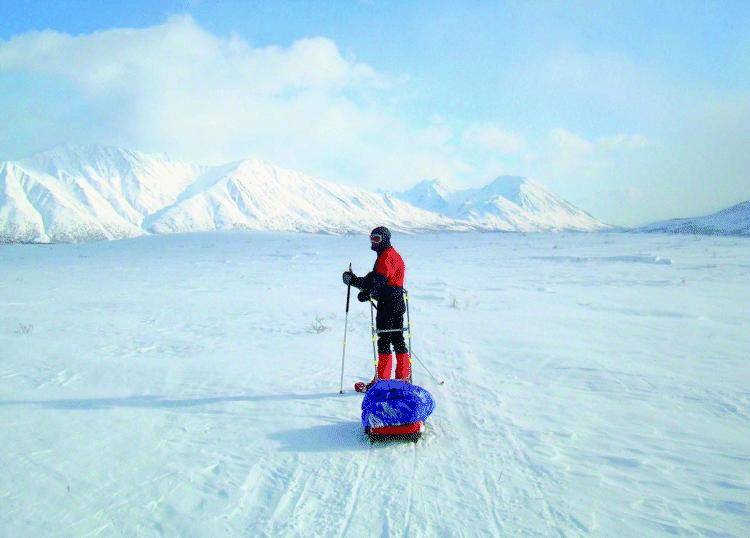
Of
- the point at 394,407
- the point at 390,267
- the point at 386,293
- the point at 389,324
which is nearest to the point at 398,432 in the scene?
the point at 394,407

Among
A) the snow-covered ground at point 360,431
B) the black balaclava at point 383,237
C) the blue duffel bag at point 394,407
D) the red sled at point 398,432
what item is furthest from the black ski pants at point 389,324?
the red sled at point 398,432

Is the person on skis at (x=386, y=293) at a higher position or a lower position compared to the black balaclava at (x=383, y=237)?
lower

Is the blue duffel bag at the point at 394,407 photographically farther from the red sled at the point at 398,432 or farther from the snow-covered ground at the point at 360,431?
the snow-covered ground at the point at 360,431

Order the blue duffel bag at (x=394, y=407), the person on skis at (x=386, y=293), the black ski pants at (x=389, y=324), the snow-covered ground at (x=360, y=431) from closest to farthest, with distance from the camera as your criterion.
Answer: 1. the snow-covered ground at (x=360, y=431)
2. the blue duffel bag at (x=394, y=407)
3. the person on skis at (x=386, y=293)
4. the black ski pants at (x=389, y=324)

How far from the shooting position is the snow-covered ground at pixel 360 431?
144 inches

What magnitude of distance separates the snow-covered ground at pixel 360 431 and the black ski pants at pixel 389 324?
0.94 meters

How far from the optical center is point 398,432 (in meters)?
4.76

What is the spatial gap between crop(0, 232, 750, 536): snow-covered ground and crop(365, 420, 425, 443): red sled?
0.34 ft

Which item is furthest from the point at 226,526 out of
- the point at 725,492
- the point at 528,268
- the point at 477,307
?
the point at 528,268

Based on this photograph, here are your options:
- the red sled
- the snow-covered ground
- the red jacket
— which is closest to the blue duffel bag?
the red sled

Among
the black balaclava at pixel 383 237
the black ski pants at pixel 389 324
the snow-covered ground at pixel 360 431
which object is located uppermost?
the black balaclava at pixel 383 237

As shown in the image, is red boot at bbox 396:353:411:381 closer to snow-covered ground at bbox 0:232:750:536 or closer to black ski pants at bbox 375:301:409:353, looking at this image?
black ski pants at bbox 375:301:409:353

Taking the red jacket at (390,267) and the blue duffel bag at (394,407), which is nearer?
the blue duffel bag at (394,407)

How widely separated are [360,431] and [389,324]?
1.59m
